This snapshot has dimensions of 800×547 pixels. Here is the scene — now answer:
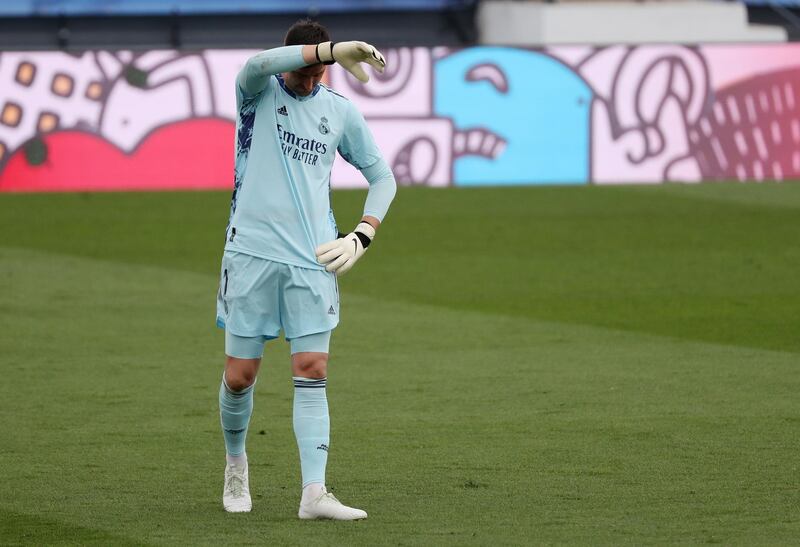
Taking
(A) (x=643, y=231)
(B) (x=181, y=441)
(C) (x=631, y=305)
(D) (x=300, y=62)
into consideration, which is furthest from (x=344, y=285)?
(D) (x=300, y=62)

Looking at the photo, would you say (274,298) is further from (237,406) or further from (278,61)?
(278,61)

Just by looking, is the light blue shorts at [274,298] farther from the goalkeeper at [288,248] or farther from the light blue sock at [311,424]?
the light blue sock at [311,424]

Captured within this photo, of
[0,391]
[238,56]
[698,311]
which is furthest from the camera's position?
[238,56]

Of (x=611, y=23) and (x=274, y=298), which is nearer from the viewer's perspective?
(x=274, y=298)

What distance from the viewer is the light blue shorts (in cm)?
605

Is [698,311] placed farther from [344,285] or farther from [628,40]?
[628,40]

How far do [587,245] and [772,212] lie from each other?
389 cm

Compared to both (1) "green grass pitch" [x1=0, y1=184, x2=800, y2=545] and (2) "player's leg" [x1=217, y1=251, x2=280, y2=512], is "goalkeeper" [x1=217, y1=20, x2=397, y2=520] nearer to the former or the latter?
(2) "player's leg" [x1=217, y1=251, x2=280, y2=512]

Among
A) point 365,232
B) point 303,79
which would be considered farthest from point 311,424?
point 303,79

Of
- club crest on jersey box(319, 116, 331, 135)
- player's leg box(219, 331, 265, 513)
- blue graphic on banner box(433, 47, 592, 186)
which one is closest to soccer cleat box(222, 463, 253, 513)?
player's leg box(219, 331, 265, 513)

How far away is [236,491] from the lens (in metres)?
6.13

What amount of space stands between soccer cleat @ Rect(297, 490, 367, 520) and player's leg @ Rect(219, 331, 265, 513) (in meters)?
0.31

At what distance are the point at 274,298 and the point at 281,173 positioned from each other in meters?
0.49

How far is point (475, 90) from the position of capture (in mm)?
21969
